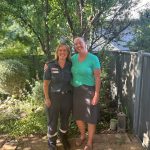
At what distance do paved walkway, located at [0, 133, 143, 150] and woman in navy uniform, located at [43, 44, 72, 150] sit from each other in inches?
26.0

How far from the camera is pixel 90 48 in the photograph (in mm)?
7270

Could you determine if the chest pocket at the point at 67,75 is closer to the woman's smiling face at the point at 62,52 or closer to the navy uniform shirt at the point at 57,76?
the navy uniform shirt at the point at 57,76

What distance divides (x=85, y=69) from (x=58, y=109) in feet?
2.44

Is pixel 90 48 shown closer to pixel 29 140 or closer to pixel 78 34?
pixel 78 34

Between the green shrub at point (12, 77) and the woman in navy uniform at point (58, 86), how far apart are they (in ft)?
16.0

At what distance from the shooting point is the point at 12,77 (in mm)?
9625

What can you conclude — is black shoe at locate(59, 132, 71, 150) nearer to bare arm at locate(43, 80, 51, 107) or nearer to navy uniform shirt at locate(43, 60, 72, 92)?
bare arm at locate(43, 80, 51, 107)

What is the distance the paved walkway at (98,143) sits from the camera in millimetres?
5426

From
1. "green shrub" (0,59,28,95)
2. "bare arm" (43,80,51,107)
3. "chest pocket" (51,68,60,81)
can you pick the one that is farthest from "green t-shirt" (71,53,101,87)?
"green shrub" (0,59,28,95)

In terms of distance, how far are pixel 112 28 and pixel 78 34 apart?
1.00 metres

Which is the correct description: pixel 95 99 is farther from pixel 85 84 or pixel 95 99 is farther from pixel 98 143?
pixel 98 143

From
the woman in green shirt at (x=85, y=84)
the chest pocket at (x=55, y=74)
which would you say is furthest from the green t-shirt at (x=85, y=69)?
the chest pocket at (x=55, y=74)

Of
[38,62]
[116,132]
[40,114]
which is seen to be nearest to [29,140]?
[40,114]

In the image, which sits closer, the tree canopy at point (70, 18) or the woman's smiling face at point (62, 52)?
the woman's smiling face at point (62, 52)
